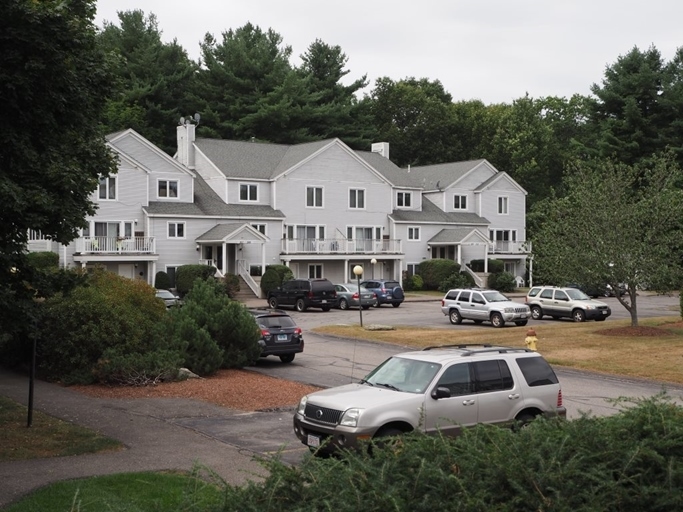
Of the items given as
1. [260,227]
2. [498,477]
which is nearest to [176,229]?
[260,227]

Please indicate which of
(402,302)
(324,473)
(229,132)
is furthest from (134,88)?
(324,473)

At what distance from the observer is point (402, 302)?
51.2 m

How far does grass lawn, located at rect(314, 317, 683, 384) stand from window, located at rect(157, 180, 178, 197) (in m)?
22.8

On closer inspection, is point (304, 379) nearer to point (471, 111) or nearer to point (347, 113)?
point (347, 113)

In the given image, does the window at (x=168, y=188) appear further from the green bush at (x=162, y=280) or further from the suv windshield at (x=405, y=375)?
the suv windshield at (x=405, y=375)

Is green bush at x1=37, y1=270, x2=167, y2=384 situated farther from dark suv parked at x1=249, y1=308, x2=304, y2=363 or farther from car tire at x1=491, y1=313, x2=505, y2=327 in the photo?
car tire at x1=491, y1=313, x2=505, y2=327

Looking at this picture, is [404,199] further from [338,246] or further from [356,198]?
[338,246]

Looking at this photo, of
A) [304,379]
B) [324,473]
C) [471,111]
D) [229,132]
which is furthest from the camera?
[471,111]

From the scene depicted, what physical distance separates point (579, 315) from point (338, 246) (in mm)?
23338

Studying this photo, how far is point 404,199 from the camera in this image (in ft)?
216

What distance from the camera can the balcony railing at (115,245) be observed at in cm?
4853

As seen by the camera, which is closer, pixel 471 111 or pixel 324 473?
pixel 324 473

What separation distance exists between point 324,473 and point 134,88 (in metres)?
70.1

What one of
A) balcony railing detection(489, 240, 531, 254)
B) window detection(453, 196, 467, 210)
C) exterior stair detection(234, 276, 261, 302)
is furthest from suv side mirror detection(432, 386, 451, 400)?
window detection(453, 196, 467, 210)
